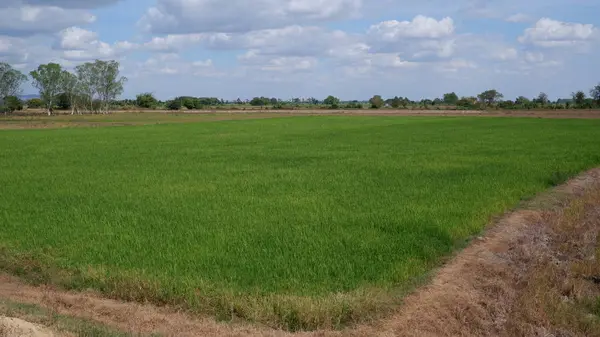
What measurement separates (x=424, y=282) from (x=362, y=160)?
13.1 meters

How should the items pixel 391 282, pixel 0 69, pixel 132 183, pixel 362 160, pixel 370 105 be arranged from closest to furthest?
1. pixel 391 282
2. pixel 132 183
3. pixel 362 160
4. pixel 0 69
5. pixel 370 105

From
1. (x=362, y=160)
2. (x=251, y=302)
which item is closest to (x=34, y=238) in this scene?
(x=251, y=302)

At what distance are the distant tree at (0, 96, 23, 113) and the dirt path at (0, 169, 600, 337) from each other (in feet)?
275

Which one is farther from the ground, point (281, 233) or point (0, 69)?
point (0, 69)

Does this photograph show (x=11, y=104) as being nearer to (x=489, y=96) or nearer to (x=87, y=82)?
(x=87, y=82)

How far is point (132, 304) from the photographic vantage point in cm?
628

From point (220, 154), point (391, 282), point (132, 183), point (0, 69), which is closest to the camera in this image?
point (391, 282)

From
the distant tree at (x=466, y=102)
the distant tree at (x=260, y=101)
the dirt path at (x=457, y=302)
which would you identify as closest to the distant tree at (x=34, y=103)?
the distant tree at (x=260, y=101)

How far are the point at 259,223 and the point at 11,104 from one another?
86.3 m

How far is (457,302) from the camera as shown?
6.21m

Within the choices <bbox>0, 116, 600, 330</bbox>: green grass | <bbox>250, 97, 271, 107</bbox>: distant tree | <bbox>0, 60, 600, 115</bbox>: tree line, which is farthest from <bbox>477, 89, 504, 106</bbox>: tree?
<bbox>0, 116, 600, 330</bbox>: green grass

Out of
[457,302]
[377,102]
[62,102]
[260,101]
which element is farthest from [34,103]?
[457,302]

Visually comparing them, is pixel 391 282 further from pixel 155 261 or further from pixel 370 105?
pixel 370 105

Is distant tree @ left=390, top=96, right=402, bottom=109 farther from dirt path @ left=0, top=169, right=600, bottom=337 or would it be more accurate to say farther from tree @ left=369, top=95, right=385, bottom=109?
dirt path @ left=0, top=169, right=600, bottom=337
